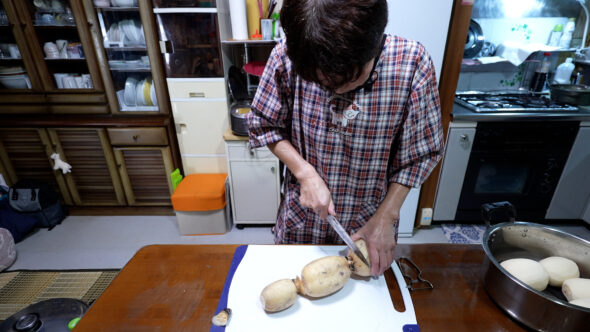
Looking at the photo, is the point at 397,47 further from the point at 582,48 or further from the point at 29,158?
the point at 29,158

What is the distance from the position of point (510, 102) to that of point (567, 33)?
0.75 m

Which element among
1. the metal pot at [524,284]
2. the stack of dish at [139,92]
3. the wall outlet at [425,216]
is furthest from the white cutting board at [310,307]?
the stack of dish at [139,92]

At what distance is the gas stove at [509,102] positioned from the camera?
1.88m

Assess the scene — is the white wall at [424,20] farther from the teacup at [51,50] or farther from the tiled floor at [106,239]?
the teacup at [51,50]

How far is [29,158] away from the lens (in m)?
2.30

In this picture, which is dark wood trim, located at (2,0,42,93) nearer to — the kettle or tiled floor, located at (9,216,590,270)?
tiled floor, located at (9,216,590,270)

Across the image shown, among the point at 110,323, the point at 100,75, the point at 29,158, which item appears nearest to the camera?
the point at 110,323

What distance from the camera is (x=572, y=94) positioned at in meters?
1.99

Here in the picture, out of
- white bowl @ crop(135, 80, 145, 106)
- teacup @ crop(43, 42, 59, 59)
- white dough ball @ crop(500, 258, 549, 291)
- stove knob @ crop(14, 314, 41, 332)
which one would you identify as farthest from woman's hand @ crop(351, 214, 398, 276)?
teacup @ crop(43, 42, 59, 59)

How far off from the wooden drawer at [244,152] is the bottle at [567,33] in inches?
90.3

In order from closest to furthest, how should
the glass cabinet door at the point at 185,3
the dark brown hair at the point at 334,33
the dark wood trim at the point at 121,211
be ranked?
1. the dark brown hair at the point at 334,33
2. the glass cabinet door at the point at 185,3
3. the dark wood trim at the point at 121,211

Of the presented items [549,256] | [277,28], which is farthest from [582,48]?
[549,256]

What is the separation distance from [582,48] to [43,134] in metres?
3.99

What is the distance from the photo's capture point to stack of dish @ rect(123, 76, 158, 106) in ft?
7.16
